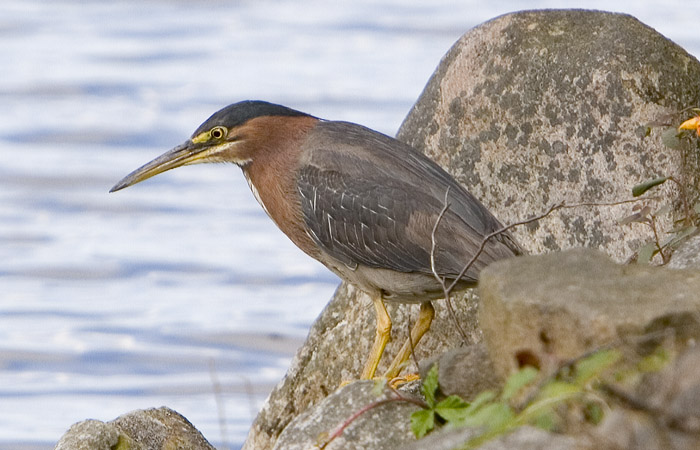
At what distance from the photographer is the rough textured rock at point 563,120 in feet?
21.4

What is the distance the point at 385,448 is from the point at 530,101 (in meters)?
2.84

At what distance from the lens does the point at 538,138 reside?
6.73 m

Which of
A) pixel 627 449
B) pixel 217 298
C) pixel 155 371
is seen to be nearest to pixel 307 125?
pixel 627 449

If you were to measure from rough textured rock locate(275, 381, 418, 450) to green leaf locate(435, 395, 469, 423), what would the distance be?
20cm

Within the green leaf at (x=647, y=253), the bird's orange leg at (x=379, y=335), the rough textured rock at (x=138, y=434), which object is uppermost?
the green leaf at (x=647, y=253)

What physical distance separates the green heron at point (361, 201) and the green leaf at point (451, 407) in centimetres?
142

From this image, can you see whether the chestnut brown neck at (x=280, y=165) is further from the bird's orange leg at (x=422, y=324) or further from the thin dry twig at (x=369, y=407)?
the thin dry twig at (x=369, y=407)

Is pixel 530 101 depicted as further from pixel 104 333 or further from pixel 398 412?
pixel 104 333

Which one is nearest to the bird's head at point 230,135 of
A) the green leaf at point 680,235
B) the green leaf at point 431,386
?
the green leaf at point 680,235

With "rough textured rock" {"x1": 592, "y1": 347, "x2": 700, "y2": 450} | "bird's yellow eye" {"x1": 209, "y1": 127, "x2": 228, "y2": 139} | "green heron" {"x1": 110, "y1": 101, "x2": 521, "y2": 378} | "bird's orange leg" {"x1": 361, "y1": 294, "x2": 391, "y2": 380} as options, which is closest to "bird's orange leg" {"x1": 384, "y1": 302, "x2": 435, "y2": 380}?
"green heron" {"x1": 110, "y1": 101, "x2": 521, "y2": 378}

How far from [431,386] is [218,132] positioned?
2.43 meters

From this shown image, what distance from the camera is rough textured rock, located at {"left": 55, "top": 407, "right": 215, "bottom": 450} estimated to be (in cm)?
556

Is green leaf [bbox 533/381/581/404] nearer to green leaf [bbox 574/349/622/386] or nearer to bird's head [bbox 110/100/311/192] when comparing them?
green leaf [bbox 574/349/622/386]

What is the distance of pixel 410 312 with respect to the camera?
21.8 feet
